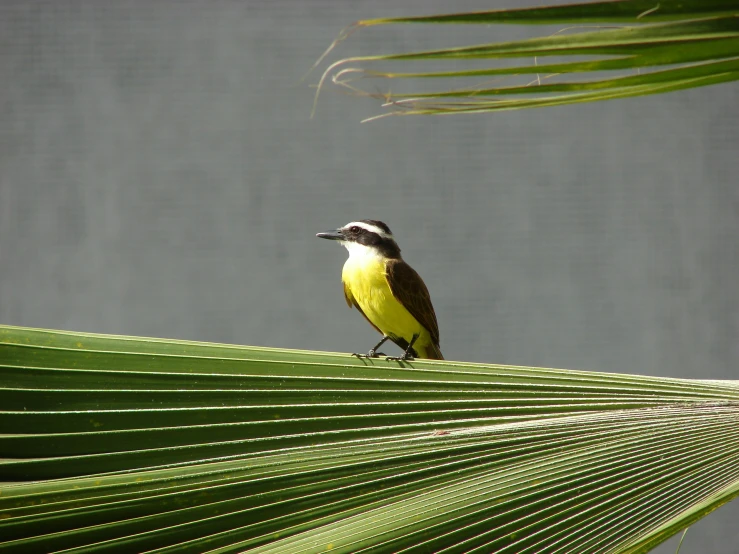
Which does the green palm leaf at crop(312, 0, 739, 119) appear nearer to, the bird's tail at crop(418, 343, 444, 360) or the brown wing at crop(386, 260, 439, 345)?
the brown wing at crop(386, 260, 439, 345)

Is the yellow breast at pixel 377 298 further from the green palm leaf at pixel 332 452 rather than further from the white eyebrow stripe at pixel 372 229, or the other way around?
the green palm leaf at pixel 332 452

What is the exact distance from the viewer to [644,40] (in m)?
0.25

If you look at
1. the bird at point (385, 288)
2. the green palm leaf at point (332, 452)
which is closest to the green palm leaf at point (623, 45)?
the green palm leaf at point (332, 452)

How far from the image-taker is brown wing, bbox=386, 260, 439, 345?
1.67 meters

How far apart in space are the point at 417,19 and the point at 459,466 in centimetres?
37

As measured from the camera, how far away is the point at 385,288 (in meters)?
1.70

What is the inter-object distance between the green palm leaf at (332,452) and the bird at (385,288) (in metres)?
1.10

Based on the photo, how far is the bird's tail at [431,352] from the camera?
6.09 ft

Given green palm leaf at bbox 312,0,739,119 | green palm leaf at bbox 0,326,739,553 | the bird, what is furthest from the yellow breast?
green palm leaf at bbox 312,0,739,119

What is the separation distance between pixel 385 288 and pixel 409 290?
7cm

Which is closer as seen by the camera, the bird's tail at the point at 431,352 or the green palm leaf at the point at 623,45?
the green palm leaf at the point at 623,45

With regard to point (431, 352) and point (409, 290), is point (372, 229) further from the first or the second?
point (431, 352)

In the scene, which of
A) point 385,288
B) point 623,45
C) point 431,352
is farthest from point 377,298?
point 623,45

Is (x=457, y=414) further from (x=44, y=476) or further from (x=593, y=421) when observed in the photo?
(x=44, y=476)
